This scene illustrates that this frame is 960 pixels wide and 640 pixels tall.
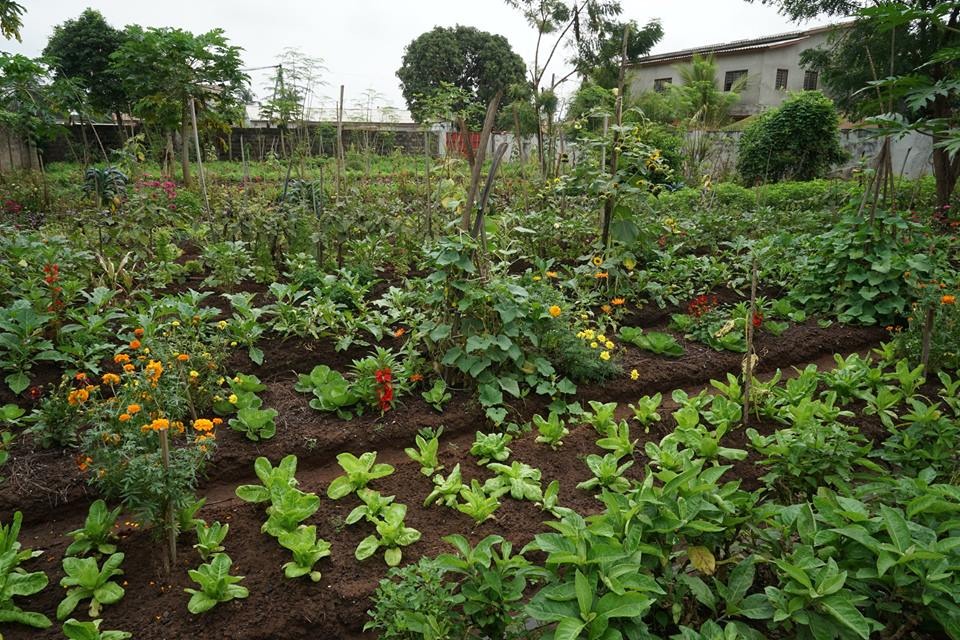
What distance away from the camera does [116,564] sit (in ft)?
6.81

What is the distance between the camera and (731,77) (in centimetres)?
2712

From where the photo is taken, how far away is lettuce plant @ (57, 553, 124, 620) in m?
1.98

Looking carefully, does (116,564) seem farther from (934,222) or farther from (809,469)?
(934,222)

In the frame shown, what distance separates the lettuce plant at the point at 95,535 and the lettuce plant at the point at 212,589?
1.33 ft

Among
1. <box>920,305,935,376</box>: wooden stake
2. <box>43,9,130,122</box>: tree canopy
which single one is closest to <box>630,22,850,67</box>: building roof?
<box>43,9,130,122</box>: tree canopy

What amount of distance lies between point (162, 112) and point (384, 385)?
8.48 meters

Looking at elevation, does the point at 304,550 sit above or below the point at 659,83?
below

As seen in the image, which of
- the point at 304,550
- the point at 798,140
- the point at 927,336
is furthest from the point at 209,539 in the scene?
the point at 798,140

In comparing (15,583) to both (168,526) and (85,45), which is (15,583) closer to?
(168,526)

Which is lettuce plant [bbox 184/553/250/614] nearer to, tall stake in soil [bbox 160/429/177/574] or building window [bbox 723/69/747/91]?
tall stake in soil [bbox 160/429/177/574]

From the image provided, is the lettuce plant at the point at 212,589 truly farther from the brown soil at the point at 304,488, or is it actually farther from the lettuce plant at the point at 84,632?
the lettuce plant at the point at 84,632

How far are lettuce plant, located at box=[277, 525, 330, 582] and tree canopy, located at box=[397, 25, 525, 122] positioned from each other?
1134 inches

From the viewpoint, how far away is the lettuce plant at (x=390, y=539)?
2.25 meters

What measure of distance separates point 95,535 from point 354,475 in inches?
37.3
